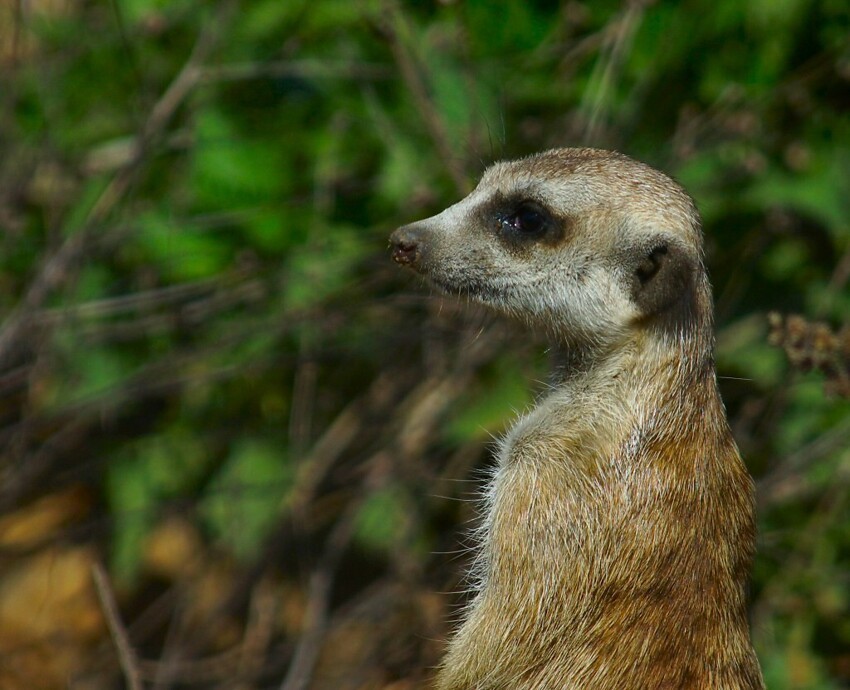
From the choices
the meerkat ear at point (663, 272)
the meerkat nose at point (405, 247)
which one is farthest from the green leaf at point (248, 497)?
the meerkat ear at point (663, 272)

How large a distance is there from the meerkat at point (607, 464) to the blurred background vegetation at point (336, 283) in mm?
1469

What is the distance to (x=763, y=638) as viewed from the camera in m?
4.38

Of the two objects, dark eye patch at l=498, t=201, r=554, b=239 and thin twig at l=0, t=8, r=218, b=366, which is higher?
dark eye patch at l=498, t=201, r=554, b=239

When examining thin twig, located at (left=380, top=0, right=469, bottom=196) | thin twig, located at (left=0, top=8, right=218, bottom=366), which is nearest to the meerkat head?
thin twig, located at (left=380, top=0, right=469, bottom=196)

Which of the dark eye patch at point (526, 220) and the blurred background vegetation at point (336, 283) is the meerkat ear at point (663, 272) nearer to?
the dark eye patch at point (526, 220)

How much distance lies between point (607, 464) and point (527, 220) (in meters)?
0.59

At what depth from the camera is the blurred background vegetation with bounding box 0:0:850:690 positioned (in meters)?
4.21

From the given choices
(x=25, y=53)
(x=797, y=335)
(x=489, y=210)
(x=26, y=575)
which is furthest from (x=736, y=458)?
(x=26, y=575)

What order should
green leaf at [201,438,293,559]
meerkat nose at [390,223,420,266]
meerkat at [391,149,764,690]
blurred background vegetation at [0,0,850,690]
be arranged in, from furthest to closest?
1. green leaf at [201,438,293,559]
2. blurred background vegetation at [0,0,850,690]
3. meerkat nose at [390,223,420,266]
4. meerkat at [391,149,764,690]

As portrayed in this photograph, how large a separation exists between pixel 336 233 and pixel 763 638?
228 centimetres

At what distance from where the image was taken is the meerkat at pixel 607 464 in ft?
8.05

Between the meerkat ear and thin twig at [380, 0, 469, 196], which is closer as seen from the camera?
the meerkat ear

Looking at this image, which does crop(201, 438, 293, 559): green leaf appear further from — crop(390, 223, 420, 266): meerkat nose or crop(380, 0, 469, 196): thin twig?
crop(390, 223, 420, 266): meerkat nose

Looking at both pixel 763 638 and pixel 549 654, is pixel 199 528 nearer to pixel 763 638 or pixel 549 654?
pixel 763 638
